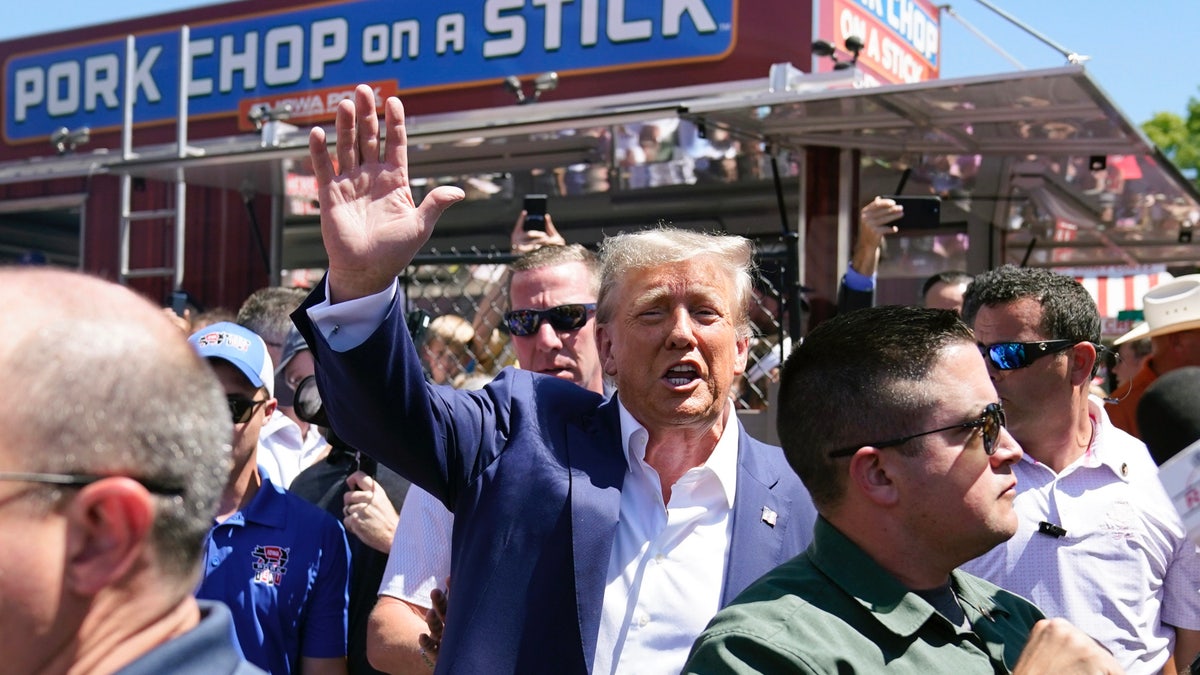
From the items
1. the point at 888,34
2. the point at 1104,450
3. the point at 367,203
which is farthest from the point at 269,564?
the point at 888,34

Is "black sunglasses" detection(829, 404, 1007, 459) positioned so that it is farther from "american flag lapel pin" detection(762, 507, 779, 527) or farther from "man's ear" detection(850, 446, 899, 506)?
→ "american flag lapel pin" detection(762, 507, 779, 527)

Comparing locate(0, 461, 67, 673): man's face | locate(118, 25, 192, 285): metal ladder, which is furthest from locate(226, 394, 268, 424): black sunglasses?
locate(118, 25, 192, 285): metal ladder

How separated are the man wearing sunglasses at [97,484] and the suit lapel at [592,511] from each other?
1.21 meters

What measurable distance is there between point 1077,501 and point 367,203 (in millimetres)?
2033

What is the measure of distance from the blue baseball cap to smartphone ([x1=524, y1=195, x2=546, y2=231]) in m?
1.68

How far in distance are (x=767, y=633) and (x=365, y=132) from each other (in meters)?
1.17

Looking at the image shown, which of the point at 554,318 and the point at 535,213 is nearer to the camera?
the point at 554,318

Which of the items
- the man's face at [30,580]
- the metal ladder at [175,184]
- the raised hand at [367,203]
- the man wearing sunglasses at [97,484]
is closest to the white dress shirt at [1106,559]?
the raised hand at [367,203]

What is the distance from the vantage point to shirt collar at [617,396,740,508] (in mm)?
2771

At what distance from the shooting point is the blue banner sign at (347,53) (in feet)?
25.9

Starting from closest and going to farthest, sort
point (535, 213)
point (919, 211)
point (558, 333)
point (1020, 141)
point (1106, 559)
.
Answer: point (1106, 559)
point (558, 333)
point (535, 213)
point (919, 211)
point (1020, 141)

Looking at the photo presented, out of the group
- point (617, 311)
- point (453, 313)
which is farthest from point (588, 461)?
point (453, 313)

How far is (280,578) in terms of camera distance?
3.21 meters

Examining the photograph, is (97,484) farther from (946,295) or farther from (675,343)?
(946,295)
